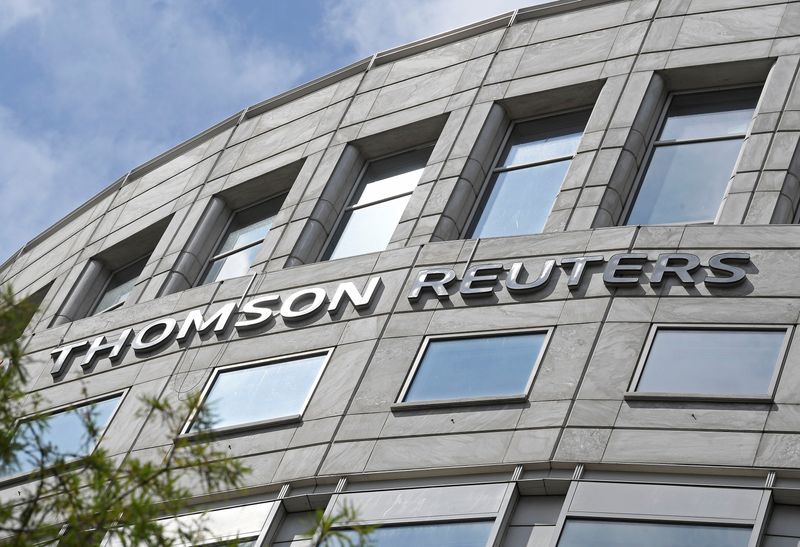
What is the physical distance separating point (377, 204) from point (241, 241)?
12.2ft

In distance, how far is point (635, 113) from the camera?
24.1 meters

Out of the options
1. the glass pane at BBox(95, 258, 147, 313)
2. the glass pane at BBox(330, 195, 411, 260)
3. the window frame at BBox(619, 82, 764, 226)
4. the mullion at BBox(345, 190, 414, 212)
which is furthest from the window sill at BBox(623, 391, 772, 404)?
the glass pane at BBox(95, 258, 147, 313)

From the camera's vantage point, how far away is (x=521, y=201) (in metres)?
24.9

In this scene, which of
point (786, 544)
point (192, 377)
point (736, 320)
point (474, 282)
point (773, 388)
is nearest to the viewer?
point (786, 544)

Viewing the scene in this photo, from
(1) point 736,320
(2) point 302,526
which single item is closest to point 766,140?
(1) point 736,320

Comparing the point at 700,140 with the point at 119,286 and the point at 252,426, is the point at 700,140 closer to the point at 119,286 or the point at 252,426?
the point at 252,426

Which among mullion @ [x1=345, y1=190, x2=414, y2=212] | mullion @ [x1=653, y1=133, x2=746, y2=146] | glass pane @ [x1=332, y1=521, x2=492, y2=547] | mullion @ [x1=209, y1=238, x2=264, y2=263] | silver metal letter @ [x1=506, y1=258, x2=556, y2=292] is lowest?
glass pane @ [x1=332, y1=521, x2=492, y2=547]

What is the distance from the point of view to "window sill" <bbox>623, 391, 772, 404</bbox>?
18.4m

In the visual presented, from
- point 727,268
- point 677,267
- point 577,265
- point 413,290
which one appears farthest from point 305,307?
point 727,268

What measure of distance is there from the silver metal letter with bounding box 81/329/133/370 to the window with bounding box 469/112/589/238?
6825mm

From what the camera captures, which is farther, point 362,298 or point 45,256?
point 45,256

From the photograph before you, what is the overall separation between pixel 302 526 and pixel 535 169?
865 centimetres

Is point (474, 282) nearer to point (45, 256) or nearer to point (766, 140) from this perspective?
point (766, 140)

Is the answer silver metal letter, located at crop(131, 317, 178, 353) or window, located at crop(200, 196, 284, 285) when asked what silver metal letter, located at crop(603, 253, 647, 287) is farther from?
window, located at crop(200, 196, 284, 285)
